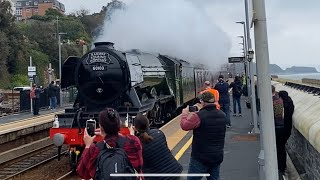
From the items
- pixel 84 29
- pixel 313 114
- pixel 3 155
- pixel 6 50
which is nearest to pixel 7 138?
pixel 3 155

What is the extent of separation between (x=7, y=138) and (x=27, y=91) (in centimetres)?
1355

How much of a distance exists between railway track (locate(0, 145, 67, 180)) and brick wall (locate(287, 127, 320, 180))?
703 cm

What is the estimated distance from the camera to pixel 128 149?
166 inches

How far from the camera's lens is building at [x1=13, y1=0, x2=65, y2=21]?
15655cm

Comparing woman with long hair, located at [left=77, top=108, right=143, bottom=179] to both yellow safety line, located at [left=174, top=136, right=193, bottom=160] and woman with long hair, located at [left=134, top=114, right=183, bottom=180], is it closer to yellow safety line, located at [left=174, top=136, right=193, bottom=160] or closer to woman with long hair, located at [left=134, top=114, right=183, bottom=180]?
woman with long hair, located at [left=134, top=114, right=183, bottom=180]

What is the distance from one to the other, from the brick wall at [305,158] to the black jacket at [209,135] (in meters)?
1.19

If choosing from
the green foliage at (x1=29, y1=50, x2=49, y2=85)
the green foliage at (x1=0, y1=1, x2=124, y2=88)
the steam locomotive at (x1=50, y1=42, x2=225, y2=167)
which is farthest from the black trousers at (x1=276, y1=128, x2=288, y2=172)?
the green foliage at (x1=29, y1=50, x2=49, y2=85)

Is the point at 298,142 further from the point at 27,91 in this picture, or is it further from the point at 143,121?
the point at 27,91

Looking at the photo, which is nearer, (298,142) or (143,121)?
(143,121)

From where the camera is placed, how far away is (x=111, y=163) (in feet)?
12.6

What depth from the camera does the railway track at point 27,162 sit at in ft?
42.0

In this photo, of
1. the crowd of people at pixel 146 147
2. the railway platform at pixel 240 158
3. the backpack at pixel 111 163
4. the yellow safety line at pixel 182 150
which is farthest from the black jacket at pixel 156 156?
the yellow safety line at pixel 182 150

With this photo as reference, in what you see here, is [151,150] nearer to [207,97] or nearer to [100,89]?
[207,97]

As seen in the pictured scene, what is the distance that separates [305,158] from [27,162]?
972 cm
